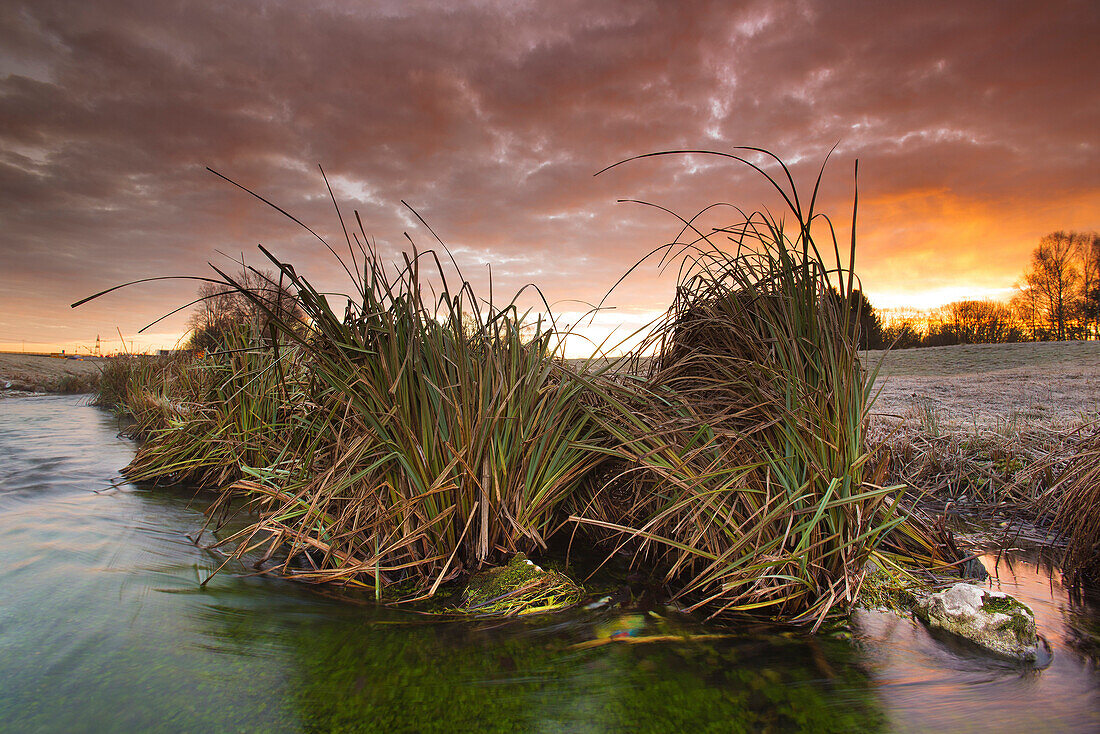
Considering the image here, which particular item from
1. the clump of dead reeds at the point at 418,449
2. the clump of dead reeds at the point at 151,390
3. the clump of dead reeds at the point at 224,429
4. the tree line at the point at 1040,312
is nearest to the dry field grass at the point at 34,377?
the clump of dead reeds at the point at 151,390

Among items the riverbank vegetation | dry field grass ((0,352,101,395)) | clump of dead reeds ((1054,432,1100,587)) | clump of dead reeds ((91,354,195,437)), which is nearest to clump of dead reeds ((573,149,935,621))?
the riverbank vegetation

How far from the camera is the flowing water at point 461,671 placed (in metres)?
1.39

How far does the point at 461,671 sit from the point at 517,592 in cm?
42

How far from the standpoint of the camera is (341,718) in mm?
1360

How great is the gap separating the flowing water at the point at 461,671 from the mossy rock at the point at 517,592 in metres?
0.08

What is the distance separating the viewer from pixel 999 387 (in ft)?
34.3

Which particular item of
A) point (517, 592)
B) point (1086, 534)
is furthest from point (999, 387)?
point (517, 592)

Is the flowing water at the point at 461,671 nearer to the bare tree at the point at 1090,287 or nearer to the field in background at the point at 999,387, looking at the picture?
the field in background at the point at 999,387

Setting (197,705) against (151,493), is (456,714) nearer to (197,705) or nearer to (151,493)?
(197,705)

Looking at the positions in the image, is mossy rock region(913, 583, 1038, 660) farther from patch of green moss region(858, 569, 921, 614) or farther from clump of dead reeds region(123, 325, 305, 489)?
clump of dead reeds region(123, 325, 305, 489)

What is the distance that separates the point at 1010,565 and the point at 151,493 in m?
5.78

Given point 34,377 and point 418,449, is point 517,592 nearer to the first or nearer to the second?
point 418,449

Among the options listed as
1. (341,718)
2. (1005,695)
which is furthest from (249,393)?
(1005,695)

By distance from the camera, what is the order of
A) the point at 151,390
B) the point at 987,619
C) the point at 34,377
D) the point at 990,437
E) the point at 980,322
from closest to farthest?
the point at 987,619
the point at 990,437
the point at 151,390
the point at 34,377
the point at 980,322
